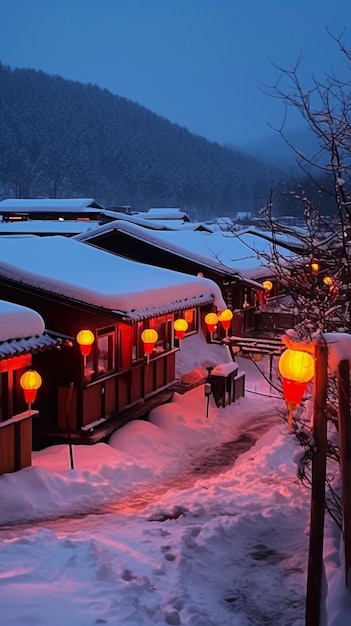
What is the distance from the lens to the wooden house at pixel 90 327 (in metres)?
14.1

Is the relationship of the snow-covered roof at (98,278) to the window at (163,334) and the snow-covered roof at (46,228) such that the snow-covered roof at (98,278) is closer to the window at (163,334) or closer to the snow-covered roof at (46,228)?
the window at (163,334)

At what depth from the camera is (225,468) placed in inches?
555

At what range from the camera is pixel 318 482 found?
6.13 m

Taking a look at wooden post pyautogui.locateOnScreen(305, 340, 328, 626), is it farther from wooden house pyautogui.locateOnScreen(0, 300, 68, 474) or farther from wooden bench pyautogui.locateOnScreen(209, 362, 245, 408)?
wooden bench pyautogui.locateOnScreen(209, 362, 245, 408)

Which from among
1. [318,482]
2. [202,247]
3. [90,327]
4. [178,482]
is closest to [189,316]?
[202,247]

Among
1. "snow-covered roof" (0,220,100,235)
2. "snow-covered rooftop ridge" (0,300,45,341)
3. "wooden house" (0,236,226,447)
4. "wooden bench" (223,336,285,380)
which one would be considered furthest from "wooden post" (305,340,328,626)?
"snow-covered roof" (0,220,100,235)

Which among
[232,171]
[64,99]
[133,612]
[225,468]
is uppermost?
[64,99]

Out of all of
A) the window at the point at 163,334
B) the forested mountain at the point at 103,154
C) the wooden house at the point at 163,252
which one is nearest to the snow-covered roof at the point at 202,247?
the wooden house at the point at 163,252

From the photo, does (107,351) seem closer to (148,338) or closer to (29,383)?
(148,338)

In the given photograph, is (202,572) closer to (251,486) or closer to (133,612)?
(133,612)

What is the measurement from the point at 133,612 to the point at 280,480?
610 cm

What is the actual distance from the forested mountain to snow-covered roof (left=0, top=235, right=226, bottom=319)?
8028cm

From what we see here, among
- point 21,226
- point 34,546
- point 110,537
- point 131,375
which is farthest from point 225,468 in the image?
point 21,226

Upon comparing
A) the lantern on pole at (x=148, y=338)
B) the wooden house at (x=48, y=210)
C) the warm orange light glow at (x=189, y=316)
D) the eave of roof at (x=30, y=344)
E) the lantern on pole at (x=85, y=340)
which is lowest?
the warm orange light glow at (x=189, y=316)
